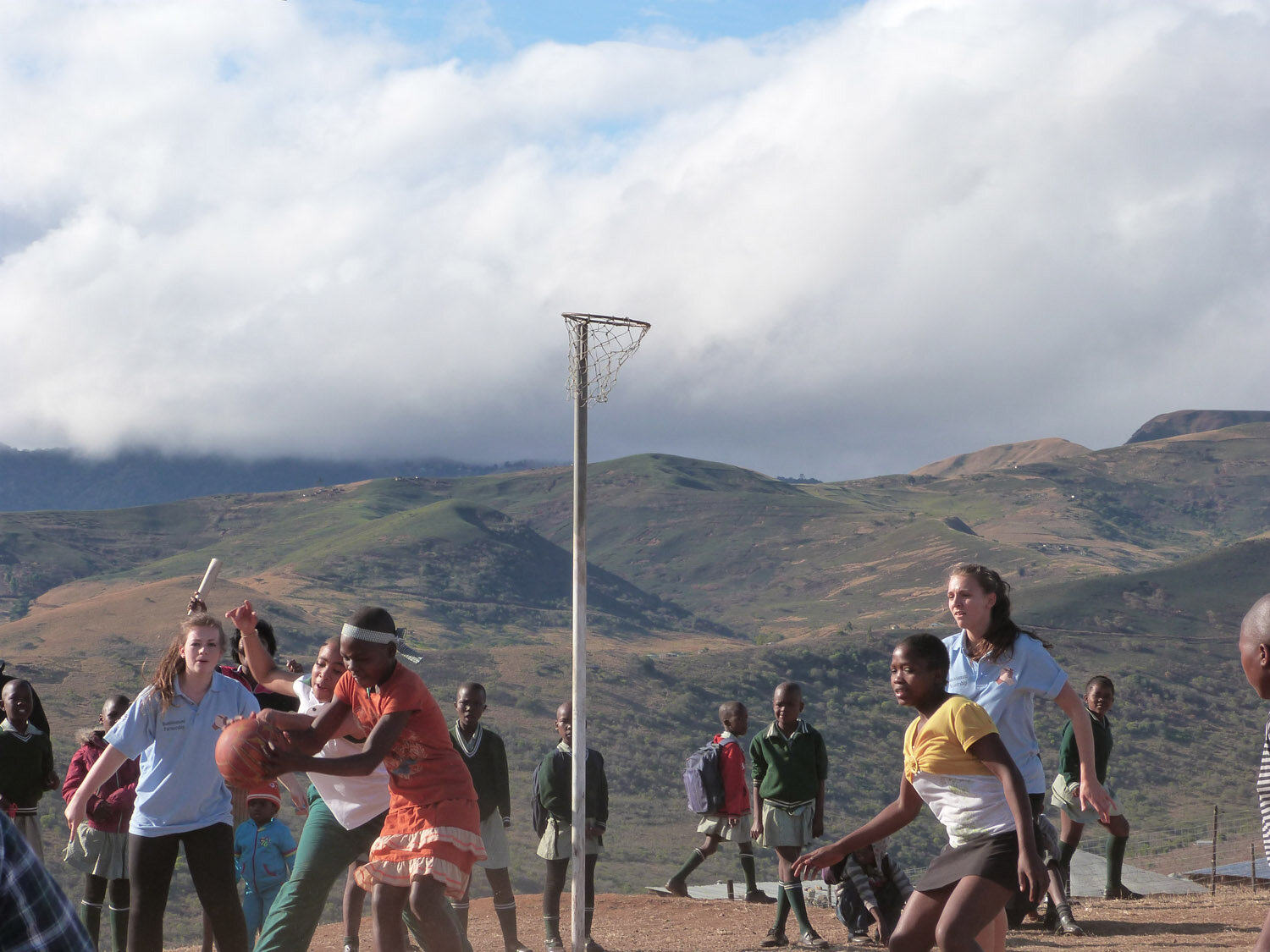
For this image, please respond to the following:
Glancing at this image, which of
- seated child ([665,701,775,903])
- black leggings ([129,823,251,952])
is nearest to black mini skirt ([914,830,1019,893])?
black leggings ([129,823,251,952])

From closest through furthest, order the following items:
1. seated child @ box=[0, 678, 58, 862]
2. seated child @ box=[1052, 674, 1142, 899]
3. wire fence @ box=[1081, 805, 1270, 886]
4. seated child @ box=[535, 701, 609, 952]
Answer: seated child @ box=[0, 678, 58, 862]
seated child @ box=[535, 701, 609, 952]
seated child @ box=[1052, 674, 1142, 899]
wire fence @ box=[1081, 805, 1270, 886]

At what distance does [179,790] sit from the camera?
4.98 m

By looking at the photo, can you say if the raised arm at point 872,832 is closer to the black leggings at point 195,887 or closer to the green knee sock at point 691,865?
the black leggings at point 195,887

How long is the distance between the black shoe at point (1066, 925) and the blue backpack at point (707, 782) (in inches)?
105

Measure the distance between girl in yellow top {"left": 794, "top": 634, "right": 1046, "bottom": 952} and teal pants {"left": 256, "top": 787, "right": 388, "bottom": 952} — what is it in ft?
5.85

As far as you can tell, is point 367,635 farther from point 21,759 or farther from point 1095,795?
point 21,759

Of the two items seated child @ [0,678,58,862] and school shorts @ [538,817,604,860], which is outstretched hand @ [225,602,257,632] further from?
school shorts @ [538,817,604,860]

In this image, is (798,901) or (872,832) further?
(798,901)

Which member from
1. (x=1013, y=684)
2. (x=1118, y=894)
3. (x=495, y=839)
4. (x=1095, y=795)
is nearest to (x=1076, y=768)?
(x=1118, y=894)

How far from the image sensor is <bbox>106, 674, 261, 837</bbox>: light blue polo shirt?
16.3 ft

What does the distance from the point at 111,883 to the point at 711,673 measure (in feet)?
175

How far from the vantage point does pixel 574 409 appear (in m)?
8.55

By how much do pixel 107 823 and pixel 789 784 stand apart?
3937mm

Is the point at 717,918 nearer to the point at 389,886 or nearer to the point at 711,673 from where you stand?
the point at 389,886
